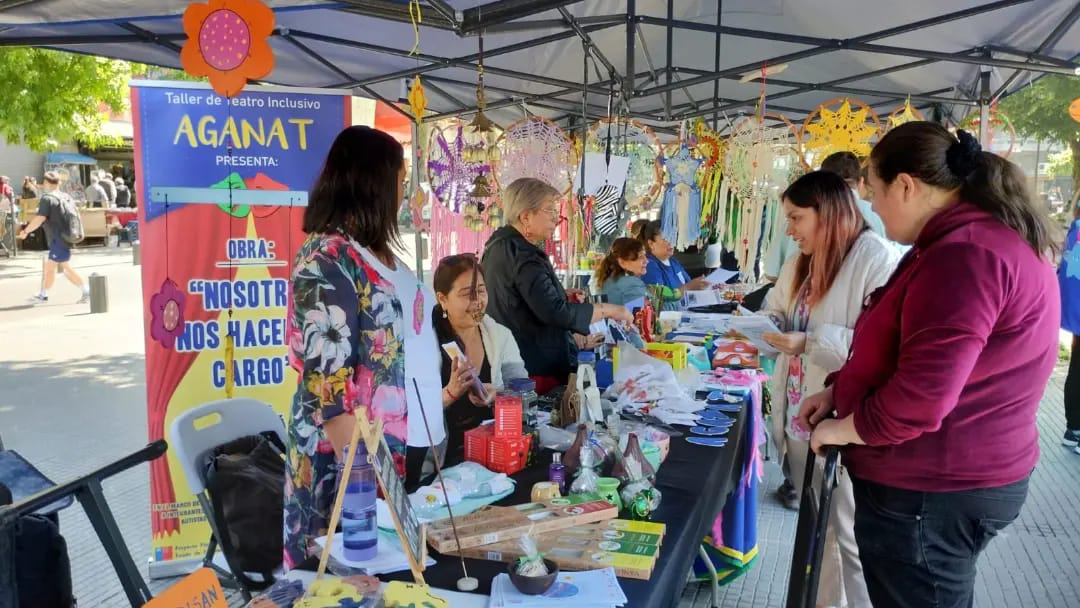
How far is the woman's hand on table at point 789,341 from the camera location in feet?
9.12

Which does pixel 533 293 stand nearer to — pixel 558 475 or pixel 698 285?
pixel 558 475

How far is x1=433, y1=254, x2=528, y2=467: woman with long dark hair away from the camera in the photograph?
8.29ft

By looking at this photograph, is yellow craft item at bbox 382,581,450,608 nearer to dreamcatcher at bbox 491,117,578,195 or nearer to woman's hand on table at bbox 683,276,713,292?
dreamcatcher at bbox 491,117,578,195

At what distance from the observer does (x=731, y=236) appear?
6.29 m

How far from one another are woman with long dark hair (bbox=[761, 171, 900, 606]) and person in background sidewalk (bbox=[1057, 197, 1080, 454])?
2739mm

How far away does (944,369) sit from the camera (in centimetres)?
145

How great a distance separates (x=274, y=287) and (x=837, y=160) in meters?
2.49

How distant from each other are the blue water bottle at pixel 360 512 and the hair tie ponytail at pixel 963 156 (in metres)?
1.32

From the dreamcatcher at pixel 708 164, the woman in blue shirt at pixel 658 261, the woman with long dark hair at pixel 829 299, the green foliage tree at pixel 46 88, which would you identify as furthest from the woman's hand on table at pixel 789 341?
the green foliage tree at pixel 46 88

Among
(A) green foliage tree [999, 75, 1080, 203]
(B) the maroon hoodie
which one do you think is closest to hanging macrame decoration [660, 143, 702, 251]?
(B) the maroon hoodie

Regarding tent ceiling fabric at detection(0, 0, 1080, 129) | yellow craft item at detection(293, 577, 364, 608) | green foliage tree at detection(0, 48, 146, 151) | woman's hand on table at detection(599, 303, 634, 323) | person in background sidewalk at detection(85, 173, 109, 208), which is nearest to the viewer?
yellow craft item at detection(293, 577, 364, 608)

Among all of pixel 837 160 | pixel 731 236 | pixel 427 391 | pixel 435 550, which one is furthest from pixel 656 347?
pixel 731 236

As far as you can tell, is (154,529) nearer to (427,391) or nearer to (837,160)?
(427,391)

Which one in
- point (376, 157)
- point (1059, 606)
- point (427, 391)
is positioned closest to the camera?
point (376, 157)
